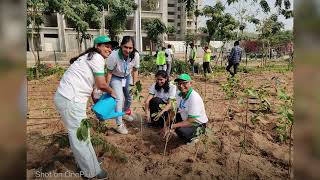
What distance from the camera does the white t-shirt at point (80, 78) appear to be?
94.0 inches

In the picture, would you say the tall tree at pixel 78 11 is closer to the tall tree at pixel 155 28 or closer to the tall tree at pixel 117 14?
the tall tree at pixel 117 14

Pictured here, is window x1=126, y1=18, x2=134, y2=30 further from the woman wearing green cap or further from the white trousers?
the white trousers

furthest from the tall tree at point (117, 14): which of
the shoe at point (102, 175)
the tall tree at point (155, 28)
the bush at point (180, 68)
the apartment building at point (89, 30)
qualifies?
the shoe at point (102, 175)

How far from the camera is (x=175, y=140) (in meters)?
3.58

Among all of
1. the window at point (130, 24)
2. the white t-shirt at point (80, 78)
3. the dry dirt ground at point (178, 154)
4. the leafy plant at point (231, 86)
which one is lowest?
the dry dirt ground at point (178, 154)

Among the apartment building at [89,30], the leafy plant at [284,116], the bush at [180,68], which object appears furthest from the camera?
the apartment building at [89,30]

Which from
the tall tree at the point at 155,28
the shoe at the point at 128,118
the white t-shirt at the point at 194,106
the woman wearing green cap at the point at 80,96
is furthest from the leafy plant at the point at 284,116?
the tall tree at the point at 155,28

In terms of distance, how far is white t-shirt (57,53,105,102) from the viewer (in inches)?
94.0

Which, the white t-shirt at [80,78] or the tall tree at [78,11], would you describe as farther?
the tall tree at [78,11]

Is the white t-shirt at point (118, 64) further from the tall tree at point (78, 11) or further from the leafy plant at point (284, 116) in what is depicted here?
the tall tree at point (78, 11)

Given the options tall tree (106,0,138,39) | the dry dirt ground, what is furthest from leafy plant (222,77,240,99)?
tall tree (106,0,138,39)

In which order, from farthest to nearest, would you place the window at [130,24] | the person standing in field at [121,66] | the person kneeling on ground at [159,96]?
the window at [130,24] < the person kneeling on ground at [159,96] < the person standing in field at [121,66]

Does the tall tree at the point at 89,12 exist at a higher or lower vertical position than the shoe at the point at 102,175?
higher

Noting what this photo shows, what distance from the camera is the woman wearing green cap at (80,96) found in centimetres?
238
